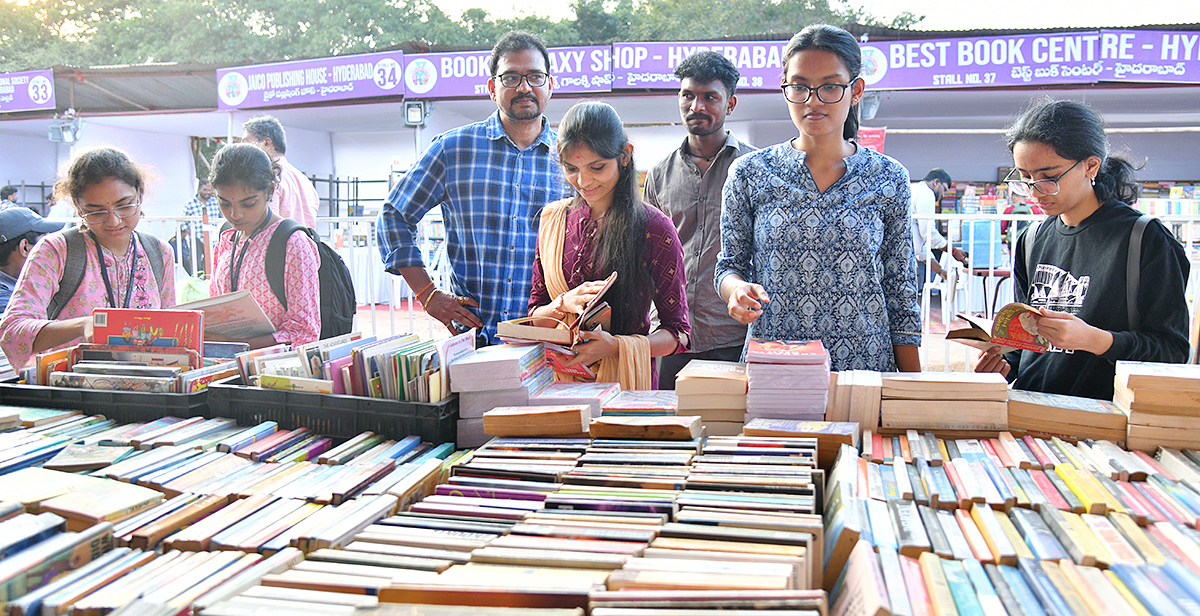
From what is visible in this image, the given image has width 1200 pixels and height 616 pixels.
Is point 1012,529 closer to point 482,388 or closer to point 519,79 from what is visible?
point 482,388

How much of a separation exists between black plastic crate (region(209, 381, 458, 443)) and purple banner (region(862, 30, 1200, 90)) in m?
7.80

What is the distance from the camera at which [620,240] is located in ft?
8.35

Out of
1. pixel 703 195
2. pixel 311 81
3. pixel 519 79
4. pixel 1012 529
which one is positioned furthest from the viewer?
pixel 311 81

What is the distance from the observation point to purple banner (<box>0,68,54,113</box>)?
40.7 feet

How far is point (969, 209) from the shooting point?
11.5 m

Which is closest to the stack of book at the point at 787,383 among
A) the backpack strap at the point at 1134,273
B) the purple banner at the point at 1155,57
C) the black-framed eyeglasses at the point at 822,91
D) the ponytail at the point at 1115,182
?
the black-framed eyeglasses at the point at 822,91

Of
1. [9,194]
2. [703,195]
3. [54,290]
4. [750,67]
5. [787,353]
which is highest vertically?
[750,67]

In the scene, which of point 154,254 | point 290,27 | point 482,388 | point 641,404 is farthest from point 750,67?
point 290,27

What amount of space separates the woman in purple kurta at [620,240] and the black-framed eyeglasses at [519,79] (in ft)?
1.95

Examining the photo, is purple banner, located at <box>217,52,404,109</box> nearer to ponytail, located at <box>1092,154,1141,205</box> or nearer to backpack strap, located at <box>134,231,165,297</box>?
backpack strap, located at <box>134,231,165,297</box>

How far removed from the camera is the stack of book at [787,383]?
1.88 meters

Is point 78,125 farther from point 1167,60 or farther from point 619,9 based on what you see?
point 619,9

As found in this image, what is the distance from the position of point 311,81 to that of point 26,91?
5947mm

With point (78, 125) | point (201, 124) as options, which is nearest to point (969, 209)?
point (201, 124)
